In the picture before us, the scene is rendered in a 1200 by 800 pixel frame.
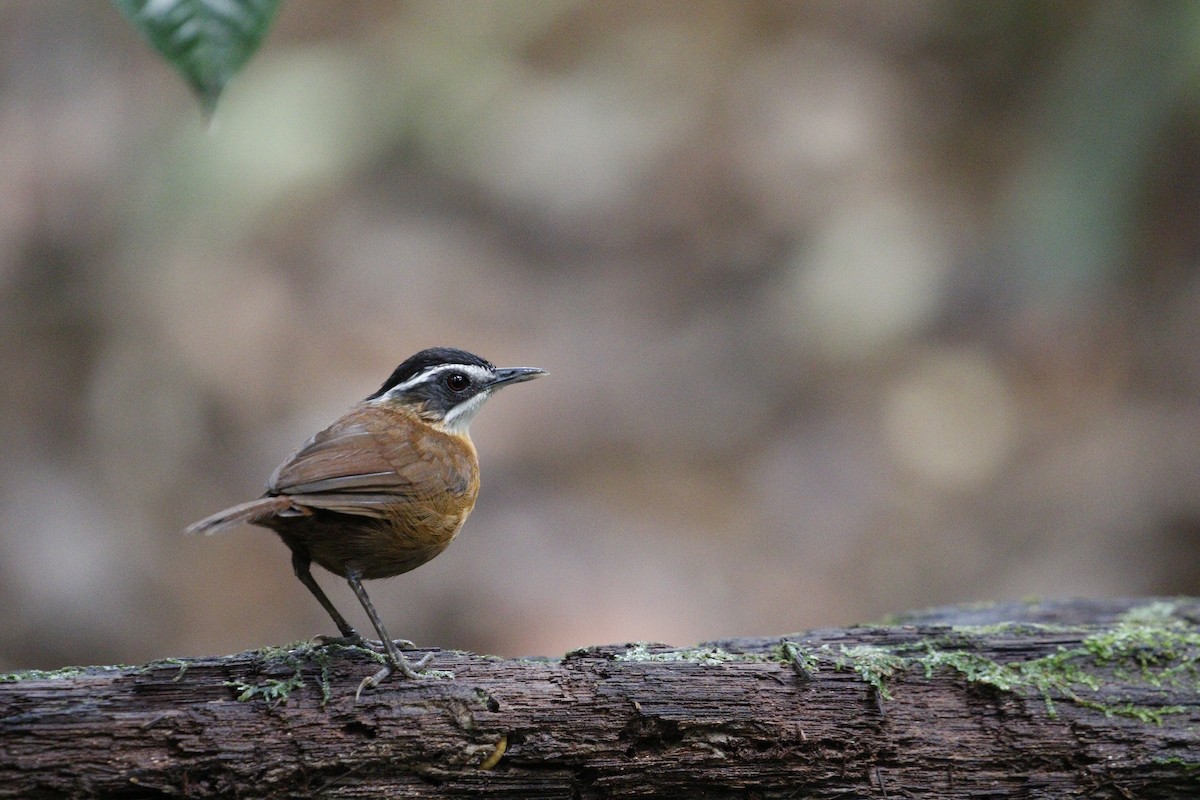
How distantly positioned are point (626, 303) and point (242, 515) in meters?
7.88

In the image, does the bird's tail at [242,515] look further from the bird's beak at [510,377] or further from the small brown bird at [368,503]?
the bird's beak at [510,377]

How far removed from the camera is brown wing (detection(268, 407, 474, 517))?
396 centimetres

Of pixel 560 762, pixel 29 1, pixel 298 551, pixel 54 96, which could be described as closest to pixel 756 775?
pixel 560 762

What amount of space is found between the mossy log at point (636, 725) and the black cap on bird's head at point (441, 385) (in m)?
1.32

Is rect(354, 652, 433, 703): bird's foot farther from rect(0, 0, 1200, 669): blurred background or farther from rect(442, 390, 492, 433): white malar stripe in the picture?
rect(0, 0, 1200, 669): blurred background

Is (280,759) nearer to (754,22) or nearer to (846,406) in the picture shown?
(846,406)

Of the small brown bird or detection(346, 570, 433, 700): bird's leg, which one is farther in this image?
the small brown bird

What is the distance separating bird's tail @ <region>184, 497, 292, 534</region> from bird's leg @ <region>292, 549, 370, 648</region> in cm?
46

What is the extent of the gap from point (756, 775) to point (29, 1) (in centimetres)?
1128

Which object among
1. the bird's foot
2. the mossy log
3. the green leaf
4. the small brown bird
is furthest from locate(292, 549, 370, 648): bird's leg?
the green leaf

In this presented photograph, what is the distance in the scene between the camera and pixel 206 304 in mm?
10648

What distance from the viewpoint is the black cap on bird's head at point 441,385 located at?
16.6 ft

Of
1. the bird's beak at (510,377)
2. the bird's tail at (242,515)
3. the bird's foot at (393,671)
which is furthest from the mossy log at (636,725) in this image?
the bird's beak at (510,377)

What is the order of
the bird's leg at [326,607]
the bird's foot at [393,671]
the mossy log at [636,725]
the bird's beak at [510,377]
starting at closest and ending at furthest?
the mossy log at [636,725], the bird's foot at [393,671], the bird's leg at [326,607], the bird's beak at [510,377]
